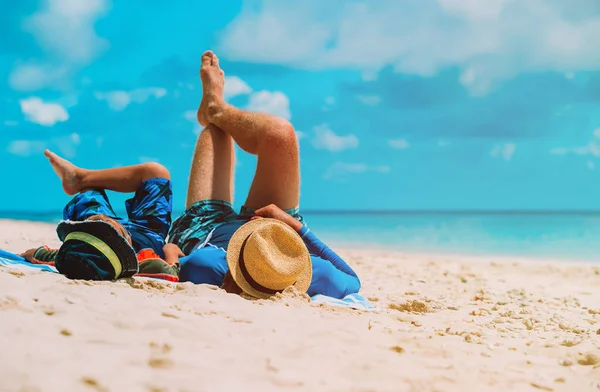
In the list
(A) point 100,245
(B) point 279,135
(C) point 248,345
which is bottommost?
(C) point 248,345

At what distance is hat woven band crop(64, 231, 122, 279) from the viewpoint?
123 inches

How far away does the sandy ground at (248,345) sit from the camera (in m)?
1.99

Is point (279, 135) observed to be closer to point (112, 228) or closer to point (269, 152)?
point (269, 152)

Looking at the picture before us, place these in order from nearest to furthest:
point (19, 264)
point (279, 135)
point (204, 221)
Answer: point (19, 264) → point (279, 135) → point (204, 221)

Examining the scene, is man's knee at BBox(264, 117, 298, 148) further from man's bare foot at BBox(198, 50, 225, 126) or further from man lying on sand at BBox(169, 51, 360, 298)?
man's bare foot at BBox(198, 50, 225, 126)

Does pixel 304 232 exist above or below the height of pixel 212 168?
below

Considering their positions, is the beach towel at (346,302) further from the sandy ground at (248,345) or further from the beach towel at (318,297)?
the sandy ground at (248,345)

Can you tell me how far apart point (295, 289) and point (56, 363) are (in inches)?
69.3

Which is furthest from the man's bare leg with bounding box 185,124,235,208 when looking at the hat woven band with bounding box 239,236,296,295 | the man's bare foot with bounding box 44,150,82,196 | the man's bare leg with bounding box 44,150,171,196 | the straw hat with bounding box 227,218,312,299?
the hat woven band with bounding box 239,236,296,295

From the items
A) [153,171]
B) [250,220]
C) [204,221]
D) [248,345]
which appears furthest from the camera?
[204,221]

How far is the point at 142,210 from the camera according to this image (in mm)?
4102

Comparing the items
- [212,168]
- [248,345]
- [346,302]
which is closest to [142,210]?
[212,168]

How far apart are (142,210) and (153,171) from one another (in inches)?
12.8

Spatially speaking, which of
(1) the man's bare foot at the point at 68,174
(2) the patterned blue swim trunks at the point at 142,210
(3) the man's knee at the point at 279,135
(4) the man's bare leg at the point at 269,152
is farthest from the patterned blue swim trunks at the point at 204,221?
(1) the man's bare foot at the point at 68,174
